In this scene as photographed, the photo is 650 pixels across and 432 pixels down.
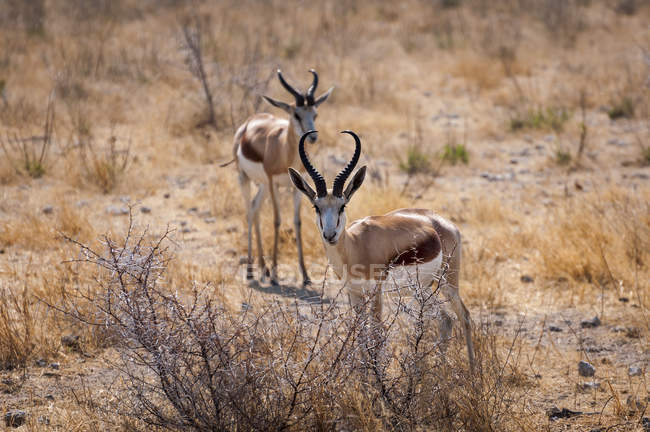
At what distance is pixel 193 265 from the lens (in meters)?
6.88

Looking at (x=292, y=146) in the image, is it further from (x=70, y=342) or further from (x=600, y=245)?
(x=600, y=245)

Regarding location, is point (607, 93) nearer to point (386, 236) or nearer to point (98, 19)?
point (386, 236)

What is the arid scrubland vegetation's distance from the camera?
402 centimetres

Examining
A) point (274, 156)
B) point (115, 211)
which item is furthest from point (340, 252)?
point (115, 211)

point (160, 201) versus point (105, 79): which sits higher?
point (105, 79)

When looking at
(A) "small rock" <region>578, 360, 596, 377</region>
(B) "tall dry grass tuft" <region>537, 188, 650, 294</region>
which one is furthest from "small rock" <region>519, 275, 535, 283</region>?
(A) "small rock" <region>578, 360, 596, 377</region>

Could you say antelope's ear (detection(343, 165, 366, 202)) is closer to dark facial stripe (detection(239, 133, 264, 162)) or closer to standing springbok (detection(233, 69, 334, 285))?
standing springbok (detection(233, 69, 334, 285))

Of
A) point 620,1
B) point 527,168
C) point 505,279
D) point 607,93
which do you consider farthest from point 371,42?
point 505,279

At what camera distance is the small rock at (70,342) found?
5234 millimetres

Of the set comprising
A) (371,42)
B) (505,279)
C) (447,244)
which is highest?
(371,42)

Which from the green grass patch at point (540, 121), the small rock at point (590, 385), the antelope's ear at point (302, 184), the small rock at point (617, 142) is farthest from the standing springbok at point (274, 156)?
the small rock at point (617, 142)

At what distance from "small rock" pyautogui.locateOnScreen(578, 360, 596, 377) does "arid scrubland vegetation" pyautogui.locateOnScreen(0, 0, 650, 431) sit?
55 mm

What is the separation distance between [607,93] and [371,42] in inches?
234

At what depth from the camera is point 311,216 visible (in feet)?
26.3
